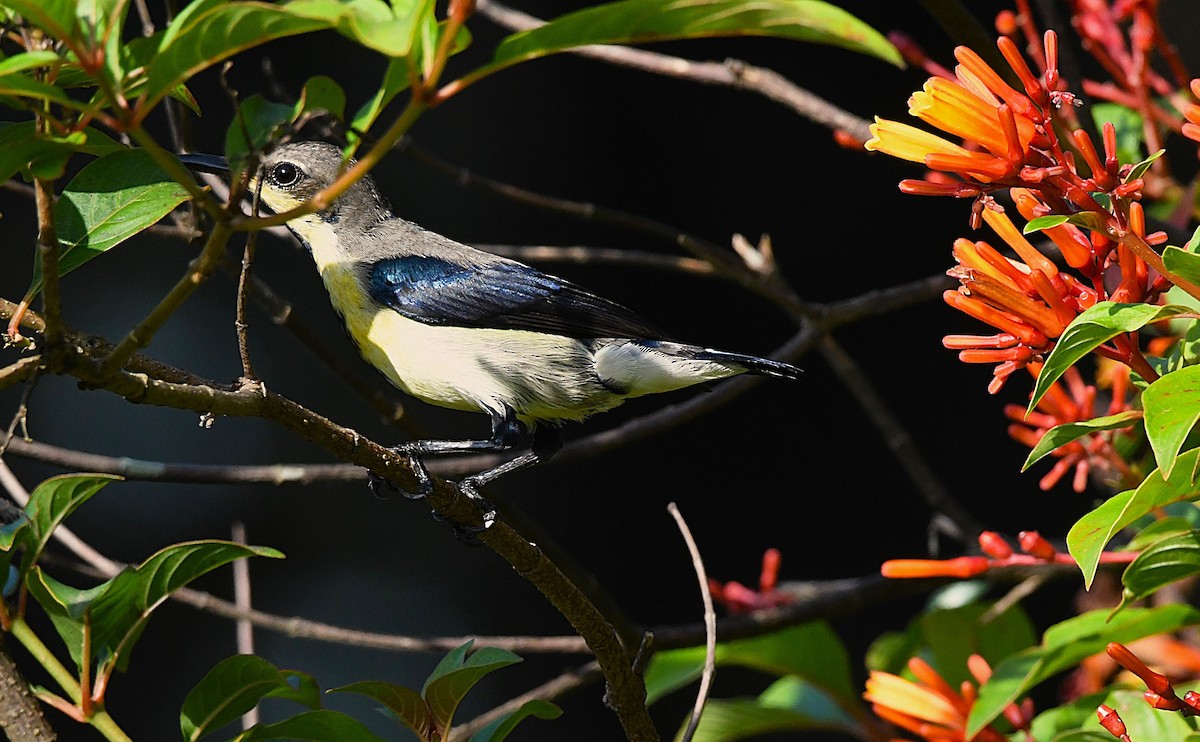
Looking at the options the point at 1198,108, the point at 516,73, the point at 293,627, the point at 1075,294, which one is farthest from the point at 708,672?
the point at 516,73

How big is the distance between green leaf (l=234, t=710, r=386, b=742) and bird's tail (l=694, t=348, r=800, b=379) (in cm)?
125

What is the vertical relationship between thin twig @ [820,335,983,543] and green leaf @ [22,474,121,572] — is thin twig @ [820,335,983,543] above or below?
below

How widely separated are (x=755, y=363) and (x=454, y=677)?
1210 mm

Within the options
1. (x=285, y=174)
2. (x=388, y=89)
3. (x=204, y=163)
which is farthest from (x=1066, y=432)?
(x=285, y=174)

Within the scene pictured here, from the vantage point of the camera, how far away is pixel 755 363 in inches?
101

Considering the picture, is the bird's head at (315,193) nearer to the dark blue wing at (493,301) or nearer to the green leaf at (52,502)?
the dark blue wing at (493,301)

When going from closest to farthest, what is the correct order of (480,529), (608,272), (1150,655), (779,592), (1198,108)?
(1198,108), (480,529), (1150,655), (779,592), (608,272)

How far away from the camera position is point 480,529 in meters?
1.69

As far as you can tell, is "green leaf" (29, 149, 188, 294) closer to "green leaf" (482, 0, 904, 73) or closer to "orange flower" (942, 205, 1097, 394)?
"green leaf" (482, 0, 904, 73)

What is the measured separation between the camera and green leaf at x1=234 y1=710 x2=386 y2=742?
1467 mm

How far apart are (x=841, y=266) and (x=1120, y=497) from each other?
3972 mm

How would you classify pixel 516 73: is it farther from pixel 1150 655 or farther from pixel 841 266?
pixel 1150 655

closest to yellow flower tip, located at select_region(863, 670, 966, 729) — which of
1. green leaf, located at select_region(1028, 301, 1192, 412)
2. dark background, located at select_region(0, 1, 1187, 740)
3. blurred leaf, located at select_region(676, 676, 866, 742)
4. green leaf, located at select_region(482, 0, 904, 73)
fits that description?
blurred leaf, located at select_region(676, 676, 866, 742)

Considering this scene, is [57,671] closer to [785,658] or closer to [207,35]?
[207,35]
